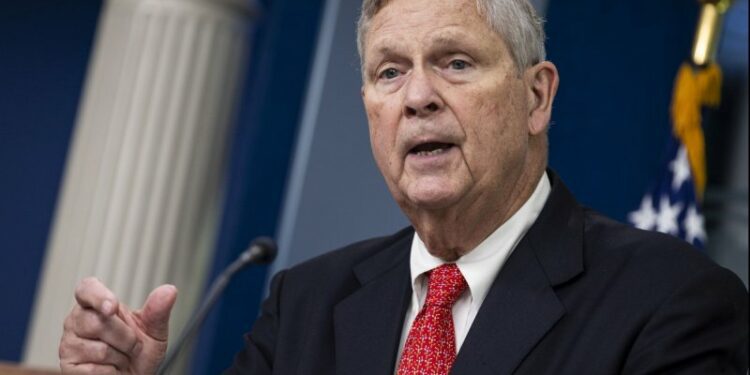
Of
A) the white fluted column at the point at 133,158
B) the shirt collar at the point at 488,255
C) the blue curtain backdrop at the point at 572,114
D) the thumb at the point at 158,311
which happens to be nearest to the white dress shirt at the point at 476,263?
the shirt collar at the point at 488,255

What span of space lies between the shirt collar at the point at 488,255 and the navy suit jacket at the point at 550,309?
29 millimetres

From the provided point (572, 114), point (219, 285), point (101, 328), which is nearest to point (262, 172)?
point (572, 114)

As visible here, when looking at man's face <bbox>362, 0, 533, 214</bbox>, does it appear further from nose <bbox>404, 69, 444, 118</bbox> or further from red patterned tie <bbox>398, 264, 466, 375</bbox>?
red patterned tie <bbox>398, 264, 466, 375</bbox>

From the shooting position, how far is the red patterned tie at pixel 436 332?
2045mm

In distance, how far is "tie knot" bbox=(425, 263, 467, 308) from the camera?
6.96ft

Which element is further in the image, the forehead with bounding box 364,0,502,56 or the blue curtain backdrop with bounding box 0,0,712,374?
the blue curtain backdrop with bounding box 0,0,712,374

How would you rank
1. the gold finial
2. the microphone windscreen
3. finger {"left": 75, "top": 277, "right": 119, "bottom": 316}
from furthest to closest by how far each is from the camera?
the gold finial → the microphone windscreen → finger {"left": 75, "top": 277, "right": 119, "bottom": 316}

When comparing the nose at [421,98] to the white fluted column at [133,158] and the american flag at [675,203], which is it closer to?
the white fluted column at [133,158]

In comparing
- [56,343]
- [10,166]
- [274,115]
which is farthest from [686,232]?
[10,166]

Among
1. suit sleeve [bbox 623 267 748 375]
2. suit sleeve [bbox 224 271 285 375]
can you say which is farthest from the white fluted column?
suit sleeve [bbox 623 267 748 375]

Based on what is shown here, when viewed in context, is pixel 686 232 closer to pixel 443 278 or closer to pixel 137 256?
pixel 137 256

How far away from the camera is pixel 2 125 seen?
19.0 feet

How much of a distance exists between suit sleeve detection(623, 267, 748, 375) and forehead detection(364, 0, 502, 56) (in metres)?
0.59

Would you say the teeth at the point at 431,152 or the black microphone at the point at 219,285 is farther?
the black microphone at the point at 219,285
